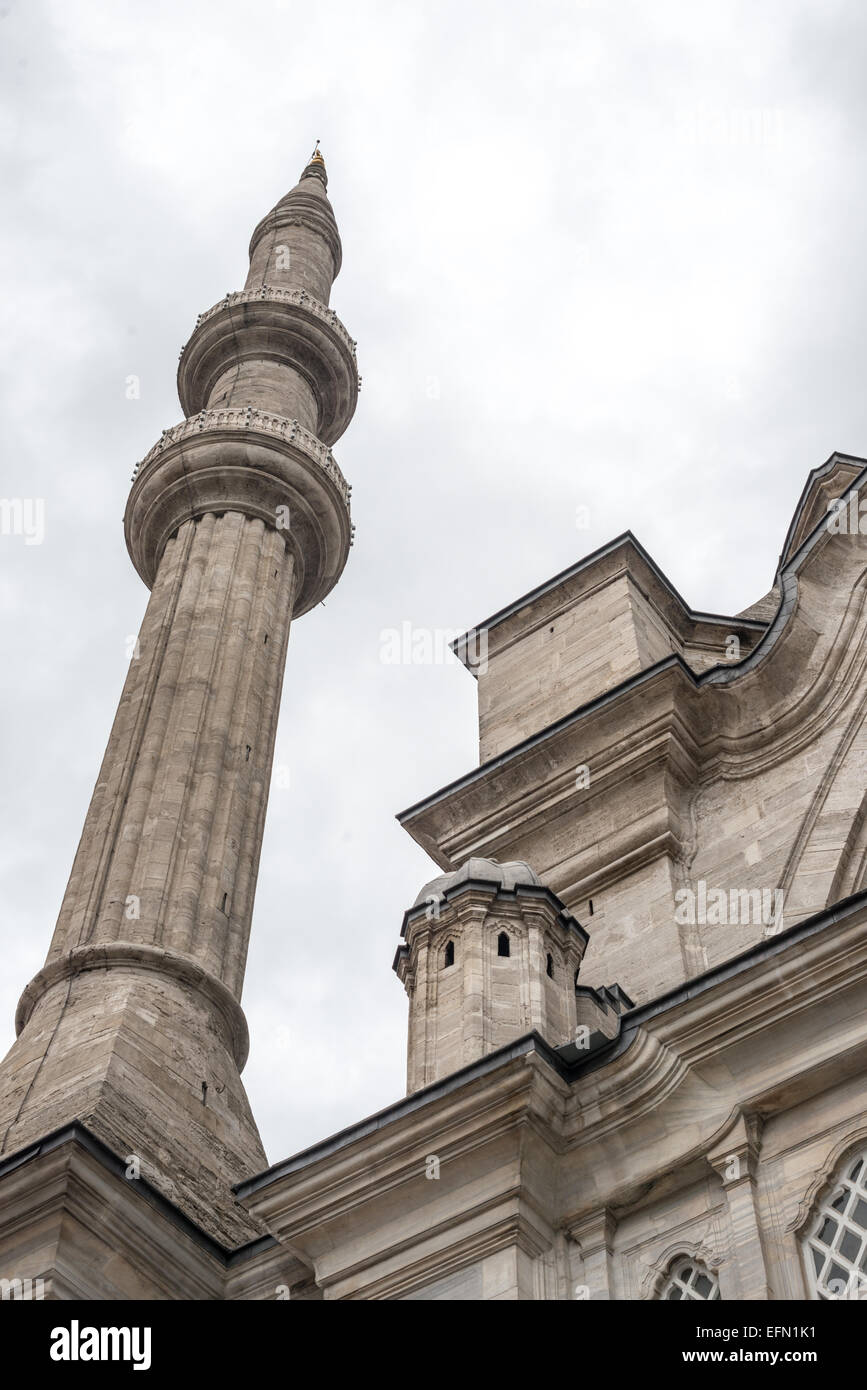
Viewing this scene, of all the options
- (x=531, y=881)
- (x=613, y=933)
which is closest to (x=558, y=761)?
(x=613, y=933)

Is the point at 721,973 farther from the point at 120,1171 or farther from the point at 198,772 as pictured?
the point at 198,772

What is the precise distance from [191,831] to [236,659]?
2.68 meters

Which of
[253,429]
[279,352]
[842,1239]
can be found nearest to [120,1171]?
[842,1239]

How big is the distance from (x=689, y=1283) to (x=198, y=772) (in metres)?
9.14

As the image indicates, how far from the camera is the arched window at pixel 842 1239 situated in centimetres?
810

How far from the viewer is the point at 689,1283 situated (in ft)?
28.8

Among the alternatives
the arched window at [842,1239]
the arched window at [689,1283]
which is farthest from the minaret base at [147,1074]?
the arched window at [842,1239]

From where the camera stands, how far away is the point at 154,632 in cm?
1912

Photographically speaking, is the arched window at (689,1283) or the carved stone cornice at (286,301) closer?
the arched window at (689,1283)

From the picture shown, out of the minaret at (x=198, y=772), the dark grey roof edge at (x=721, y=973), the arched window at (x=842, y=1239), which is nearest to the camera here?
the arched window at (x=842, y=1239)

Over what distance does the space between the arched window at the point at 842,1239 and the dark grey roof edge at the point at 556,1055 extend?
106 cm

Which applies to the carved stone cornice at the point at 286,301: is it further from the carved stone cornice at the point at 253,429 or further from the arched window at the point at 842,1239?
the arched window at the point at 842,1239

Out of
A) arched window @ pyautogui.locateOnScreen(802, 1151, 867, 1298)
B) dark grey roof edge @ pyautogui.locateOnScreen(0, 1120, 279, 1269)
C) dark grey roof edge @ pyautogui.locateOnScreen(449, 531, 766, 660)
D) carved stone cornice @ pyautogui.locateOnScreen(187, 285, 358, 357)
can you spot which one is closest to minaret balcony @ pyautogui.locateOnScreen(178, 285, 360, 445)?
carved stone cornice @ pyautogui.locateOnScreen(187, 285, 358, 357)
